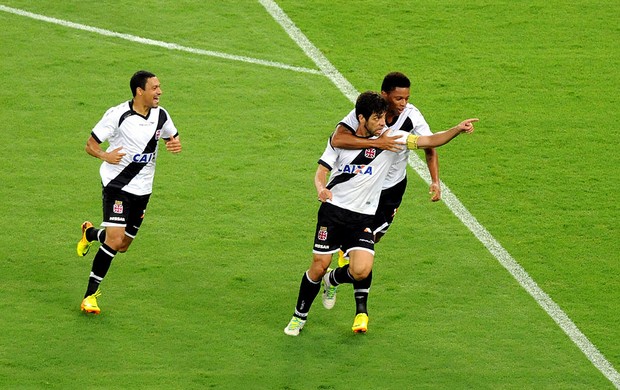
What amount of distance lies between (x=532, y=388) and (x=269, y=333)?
224 centimetres

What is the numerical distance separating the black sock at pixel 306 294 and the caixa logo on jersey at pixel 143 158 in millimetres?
1660

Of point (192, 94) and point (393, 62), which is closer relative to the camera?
point (192, 94)

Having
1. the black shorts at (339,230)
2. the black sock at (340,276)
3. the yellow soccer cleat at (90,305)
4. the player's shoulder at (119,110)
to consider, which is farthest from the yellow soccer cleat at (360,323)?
the player's shoulder at (119,110)

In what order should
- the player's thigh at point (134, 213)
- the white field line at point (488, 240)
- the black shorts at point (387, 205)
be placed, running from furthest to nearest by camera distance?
the black shorts at point (387, 205) → the player's thigh at point (134, 213) → the white field line at point (488, 240)

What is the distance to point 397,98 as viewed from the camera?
10500 mm

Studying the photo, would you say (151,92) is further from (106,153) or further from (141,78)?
(106,153)

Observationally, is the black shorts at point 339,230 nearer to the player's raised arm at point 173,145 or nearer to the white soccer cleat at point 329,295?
the white soccer cleat at point 329,295

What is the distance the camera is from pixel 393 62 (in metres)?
16.2

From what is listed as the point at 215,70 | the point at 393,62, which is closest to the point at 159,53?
the point at 215,70

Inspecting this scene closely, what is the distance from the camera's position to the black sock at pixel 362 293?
35.5ft

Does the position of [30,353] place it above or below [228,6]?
below

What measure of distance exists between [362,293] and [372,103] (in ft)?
5.60

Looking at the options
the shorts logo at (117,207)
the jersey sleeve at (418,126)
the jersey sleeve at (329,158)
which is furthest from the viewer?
the shorts logo at (117,207)

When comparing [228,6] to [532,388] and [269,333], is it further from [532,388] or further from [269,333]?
[532,388]
